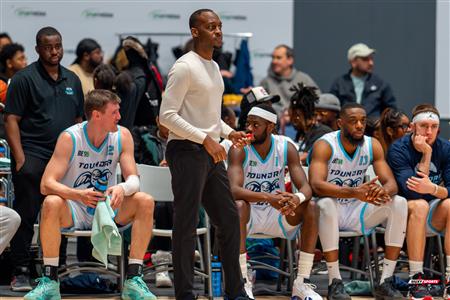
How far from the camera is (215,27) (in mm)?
6531

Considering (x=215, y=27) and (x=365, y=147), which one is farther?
(x=365, y=147)

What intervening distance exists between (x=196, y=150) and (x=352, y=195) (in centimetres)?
174

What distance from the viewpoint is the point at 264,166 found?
7.93 m

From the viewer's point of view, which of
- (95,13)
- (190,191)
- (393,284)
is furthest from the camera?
(95,13)

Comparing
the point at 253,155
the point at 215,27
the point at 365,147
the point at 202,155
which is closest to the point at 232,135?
the point at 202,155

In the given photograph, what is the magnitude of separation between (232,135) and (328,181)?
5.57 feet

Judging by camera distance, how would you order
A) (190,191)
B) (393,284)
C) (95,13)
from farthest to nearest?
(95,13)
(393,284)
(190,191)

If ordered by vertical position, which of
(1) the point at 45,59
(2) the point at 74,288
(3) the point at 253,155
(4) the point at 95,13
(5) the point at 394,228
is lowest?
(2) the point at 74,288

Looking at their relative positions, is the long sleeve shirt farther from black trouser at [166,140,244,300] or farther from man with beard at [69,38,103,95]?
man with beard at [69,38,103,95]

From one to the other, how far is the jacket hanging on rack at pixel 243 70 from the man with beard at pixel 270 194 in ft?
13.2

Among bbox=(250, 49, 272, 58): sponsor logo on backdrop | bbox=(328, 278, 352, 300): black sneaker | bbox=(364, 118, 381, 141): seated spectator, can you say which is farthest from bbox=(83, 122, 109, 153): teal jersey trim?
bbox=(250, 49, 272, 58): sponsor logo on backdrop

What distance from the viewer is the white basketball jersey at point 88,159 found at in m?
7.56

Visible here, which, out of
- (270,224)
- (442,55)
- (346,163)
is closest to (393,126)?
(346,163)

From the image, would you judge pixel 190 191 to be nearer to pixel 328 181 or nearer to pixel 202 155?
pixel 202 155
